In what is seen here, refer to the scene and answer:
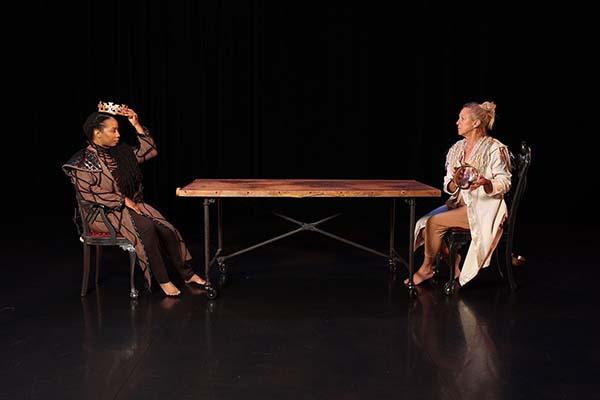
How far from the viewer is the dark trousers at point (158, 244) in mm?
3875

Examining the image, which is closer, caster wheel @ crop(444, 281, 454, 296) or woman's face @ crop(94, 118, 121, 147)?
woman's face @ crop(94, 118, 121, 147)

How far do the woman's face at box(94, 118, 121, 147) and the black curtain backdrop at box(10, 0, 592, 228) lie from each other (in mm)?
3134

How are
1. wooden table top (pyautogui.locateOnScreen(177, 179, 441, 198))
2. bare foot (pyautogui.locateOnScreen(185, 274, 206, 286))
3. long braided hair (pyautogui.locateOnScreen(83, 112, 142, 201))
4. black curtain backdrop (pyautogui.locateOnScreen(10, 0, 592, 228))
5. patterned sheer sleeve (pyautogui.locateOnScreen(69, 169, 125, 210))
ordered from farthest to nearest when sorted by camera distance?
black curtain backdrop (pyautogui.locateOnScreen(10, 0, 592, 228)) < bare foot (pyautogui.locateOnScreen(185, 274, 206, 286)) < long braided hair (pyautogui.locateOnScreen(83, 112, 142, 201)) < patterned sheer sleeve (pyautogui.locateOnScreen(69, 169, 125, 210)) < wooden table top (pyautogui.locateOnScreen(177, 179, 441, 198))

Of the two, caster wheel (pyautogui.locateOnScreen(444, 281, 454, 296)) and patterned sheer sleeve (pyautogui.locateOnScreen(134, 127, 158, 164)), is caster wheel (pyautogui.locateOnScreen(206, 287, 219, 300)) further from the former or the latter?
caster wheel (pyautogui.locateOnScreen(444, 281, 454, 296))

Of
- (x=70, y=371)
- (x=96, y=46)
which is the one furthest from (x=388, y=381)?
(x=96, y=46)

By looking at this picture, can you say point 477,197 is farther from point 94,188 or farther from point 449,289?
point 94,188

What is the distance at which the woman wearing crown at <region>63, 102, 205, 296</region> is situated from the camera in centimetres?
383

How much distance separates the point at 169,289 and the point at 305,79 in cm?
378

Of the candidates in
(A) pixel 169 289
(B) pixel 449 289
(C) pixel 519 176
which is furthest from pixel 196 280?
(C) pixel 519 176

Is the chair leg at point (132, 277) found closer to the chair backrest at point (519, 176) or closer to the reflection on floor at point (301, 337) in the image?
the reflection on floor at point (301, 337)

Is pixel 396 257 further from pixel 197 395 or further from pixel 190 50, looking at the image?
pixel 190 50

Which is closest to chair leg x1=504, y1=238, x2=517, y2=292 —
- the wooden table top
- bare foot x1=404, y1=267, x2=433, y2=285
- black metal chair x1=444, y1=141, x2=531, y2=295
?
black metal chair x1=444, y1=141, x2=531, y2=295

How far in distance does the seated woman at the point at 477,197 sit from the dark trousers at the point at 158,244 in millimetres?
1590

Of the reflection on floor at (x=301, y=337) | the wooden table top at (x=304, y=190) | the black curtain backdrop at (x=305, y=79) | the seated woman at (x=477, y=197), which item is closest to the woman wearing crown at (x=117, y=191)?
the reflection on floor at (x=301, y=337)
